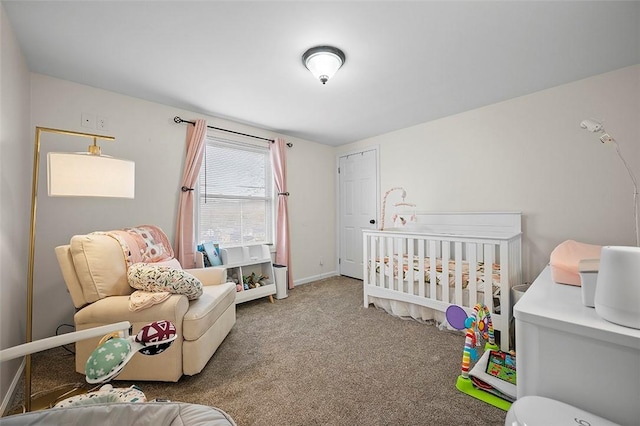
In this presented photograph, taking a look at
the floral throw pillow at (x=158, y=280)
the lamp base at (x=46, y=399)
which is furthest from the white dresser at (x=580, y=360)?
the lamp base at (x=46, y=399)

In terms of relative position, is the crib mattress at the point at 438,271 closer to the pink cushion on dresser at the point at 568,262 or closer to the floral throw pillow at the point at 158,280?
the pink cushion on dresser at the point at 568,262

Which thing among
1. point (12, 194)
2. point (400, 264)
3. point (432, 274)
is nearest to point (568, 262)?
point (432, 274)

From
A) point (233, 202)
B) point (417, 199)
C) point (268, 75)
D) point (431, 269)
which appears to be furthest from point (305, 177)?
point (431, 269)

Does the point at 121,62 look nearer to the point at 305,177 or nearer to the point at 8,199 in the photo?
the point at 8,199

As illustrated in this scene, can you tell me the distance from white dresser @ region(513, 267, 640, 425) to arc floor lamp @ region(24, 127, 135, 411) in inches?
88.0

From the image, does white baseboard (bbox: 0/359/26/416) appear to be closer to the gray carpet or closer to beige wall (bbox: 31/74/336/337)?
the gray carpet

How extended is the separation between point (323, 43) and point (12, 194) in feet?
7.47

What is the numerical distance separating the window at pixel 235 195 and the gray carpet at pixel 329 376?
1202mm

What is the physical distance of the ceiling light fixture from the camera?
1816 mm

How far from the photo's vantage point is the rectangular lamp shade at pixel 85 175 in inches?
56.3

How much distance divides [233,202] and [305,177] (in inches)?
48.0

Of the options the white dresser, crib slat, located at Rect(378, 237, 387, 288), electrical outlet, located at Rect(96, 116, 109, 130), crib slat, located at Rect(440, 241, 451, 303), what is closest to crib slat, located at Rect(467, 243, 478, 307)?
crib slat, located at Rect(440, 241, 451, 303)

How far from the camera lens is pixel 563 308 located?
0.96 metres

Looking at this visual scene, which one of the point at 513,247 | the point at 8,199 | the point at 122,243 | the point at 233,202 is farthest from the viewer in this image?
the point at 233,202
